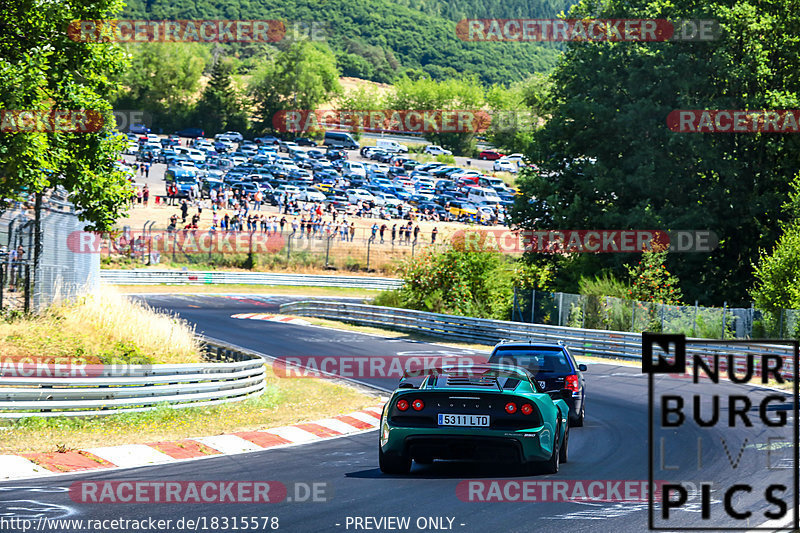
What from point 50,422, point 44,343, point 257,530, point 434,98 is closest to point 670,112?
point 44,343

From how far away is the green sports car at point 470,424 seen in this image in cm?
1042

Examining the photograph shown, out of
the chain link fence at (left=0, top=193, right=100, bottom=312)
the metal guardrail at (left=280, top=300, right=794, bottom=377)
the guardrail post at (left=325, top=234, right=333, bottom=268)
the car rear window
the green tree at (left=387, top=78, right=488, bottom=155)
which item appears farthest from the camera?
the green tree at (left=387, top=78, right=488, bottom=155)

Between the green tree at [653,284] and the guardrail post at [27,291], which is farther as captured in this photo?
the green tree at [653,284]

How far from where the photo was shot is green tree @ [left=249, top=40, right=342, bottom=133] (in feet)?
453

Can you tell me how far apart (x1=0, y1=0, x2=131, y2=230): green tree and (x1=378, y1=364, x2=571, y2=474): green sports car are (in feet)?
41.2

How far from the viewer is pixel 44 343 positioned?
1867cm

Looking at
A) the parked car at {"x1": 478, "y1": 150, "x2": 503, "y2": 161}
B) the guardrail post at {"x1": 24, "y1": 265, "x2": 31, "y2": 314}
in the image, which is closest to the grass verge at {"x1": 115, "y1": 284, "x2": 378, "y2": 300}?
the guardrail post at {"x1": 24, "y1": 265, "x2": 31, "y2": 314}

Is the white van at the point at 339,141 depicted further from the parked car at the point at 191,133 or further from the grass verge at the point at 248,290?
the grass verge at the point at 248,290

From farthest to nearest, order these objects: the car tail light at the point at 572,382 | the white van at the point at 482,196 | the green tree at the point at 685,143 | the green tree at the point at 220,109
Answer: the green tree at the point at 220,109 → the white van at the point at 482,196 → the green tree at the point at 685,143 → the car tail light at the point at 572,382

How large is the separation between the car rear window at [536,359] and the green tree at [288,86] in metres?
Answer: 123

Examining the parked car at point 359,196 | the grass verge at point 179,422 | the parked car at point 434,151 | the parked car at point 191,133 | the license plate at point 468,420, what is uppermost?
the parked car at point 191,133

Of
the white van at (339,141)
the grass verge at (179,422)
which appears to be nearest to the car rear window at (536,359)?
the grass verge at (179,422)

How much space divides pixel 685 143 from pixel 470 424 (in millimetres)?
33362

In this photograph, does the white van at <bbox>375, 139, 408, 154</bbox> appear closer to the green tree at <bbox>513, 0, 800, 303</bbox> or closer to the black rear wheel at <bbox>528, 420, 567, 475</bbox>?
the green tree at <bbox>513, 0, 800, 303</bbox>
